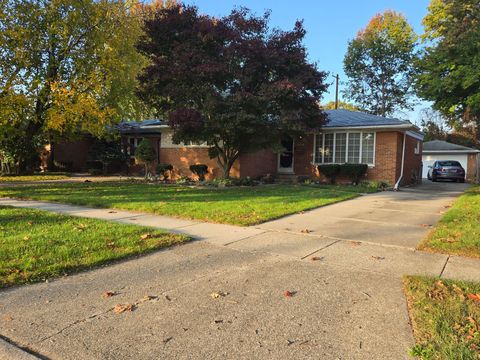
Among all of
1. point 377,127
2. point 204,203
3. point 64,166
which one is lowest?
point 204,203

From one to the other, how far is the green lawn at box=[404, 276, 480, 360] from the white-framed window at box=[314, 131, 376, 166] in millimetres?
14490

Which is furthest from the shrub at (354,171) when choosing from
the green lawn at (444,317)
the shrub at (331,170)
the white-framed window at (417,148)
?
the green lawn at (444,317)

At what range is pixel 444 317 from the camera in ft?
11.5

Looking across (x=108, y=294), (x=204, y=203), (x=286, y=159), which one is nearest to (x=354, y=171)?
(x=286, y=159)

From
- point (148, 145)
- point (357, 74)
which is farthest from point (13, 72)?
point (357, 74)

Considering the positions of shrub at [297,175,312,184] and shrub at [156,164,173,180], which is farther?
shrub at [156,164,173,180]

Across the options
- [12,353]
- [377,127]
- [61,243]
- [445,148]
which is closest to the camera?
[12,353]

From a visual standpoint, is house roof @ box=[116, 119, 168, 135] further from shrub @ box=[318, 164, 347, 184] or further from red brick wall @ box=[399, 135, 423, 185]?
red brick wall @ box=[399, 135, 423, 185]

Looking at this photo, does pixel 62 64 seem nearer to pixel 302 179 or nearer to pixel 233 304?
pixel 302 179

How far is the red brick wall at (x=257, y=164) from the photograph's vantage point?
19047mm

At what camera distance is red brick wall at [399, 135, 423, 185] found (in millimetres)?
19642

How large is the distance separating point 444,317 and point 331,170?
604 inches

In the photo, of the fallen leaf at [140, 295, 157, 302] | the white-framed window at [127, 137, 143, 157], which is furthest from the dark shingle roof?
the fallen leaf at [140, 295, 157, 302]

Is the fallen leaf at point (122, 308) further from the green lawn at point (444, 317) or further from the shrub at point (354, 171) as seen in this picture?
the shrub at point (354, 171)
